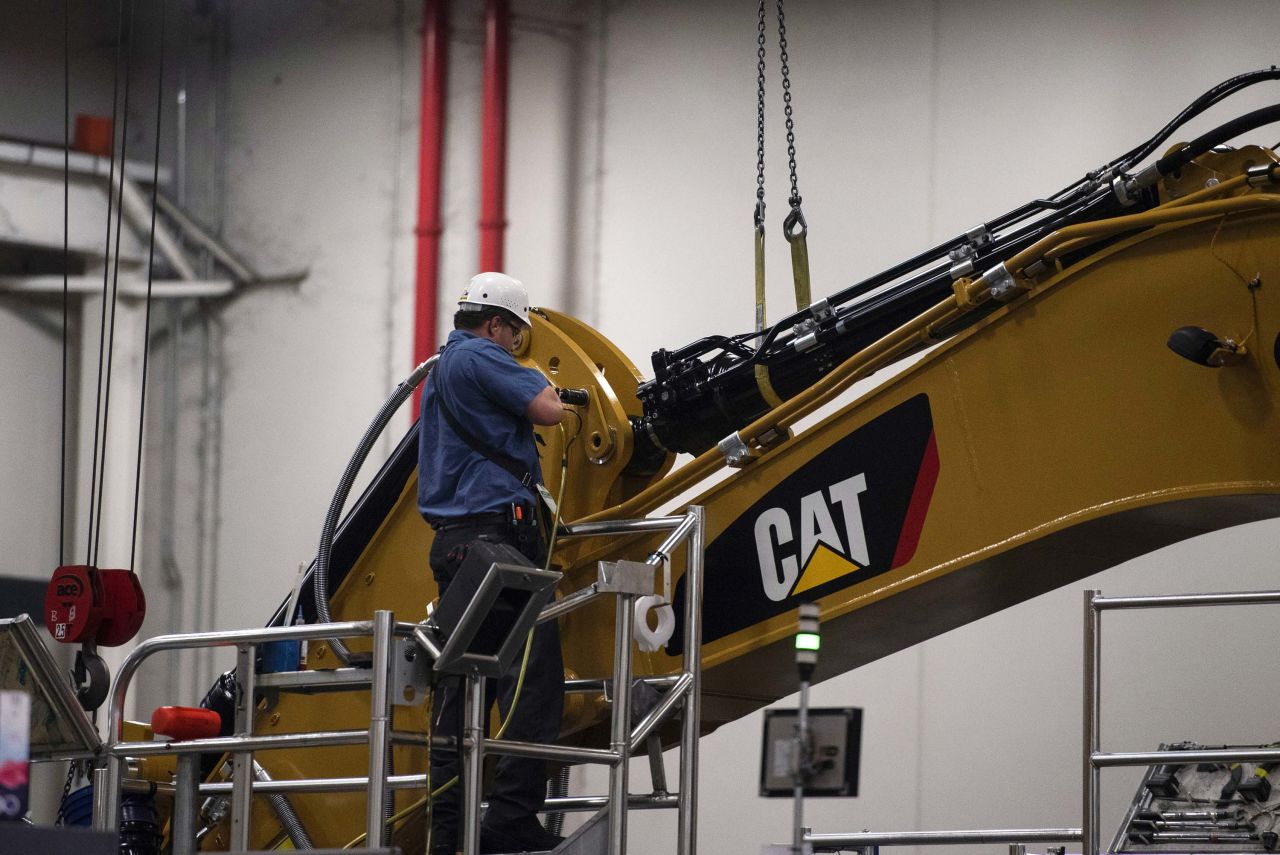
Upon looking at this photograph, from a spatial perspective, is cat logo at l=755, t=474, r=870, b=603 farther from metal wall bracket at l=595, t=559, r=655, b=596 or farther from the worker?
the worker

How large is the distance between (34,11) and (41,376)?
7.45ft

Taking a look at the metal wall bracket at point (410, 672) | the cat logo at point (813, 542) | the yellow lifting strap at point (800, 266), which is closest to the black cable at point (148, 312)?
the metal wall bracket at point (410, 672)

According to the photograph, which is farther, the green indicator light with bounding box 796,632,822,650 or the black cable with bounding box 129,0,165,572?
the black cable with bounding box 129,0,165,572

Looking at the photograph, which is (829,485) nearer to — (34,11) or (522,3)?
(522,3)

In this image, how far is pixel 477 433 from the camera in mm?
5203

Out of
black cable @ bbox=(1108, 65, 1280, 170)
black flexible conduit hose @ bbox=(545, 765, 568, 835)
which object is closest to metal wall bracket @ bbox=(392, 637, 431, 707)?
black flexible conduit hose @ bbox=(545, 765, 568, 835)

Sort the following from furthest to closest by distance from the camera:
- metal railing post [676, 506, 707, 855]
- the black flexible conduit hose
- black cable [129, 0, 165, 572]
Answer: black cable [129, 0, 165, 572] < the black flexible conduit hose < metal railing post [676, 506, 707, 855]

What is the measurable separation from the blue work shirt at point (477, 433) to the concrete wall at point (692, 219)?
3425mm

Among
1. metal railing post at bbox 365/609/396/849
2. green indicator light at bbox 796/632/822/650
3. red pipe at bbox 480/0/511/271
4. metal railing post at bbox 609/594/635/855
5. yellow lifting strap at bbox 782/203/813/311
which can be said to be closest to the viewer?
green indicator light at bbox 796/632/822/650

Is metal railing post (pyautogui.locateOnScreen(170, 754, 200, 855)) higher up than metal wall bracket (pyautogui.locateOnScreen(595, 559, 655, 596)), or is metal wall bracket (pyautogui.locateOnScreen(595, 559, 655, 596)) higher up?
metal wall bracket (pyautogui.locateOnScreen(595, 559, 655, 596))

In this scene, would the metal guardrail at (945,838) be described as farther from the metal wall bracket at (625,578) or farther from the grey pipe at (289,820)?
the grey pipe at (289,820)

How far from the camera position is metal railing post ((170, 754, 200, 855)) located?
4524 millimetres

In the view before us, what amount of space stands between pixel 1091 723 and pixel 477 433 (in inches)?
81.2

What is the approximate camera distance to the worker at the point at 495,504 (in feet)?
16.5
